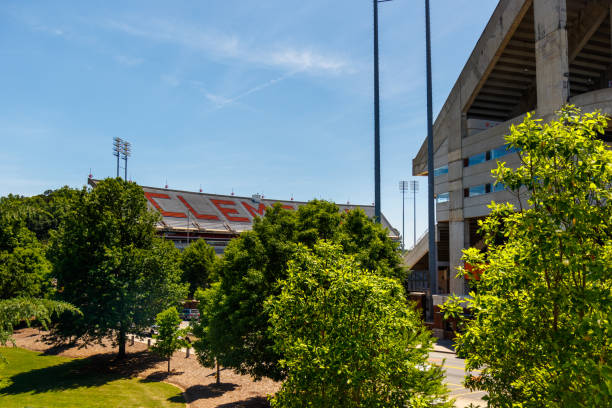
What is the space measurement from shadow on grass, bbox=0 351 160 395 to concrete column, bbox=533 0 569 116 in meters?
34.3

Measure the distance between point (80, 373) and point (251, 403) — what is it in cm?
1403

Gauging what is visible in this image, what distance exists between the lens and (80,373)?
1139 inches

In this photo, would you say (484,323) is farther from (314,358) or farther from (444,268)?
(444,268)

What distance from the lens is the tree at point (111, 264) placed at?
95.8 feet

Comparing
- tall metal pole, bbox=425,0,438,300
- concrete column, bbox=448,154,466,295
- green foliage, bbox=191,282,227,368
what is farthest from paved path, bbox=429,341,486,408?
green foliage, bbox=191,282,227,368

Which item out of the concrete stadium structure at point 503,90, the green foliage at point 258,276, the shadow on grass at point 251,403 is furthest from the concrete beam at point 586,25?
the shadow on grass at point 251,403

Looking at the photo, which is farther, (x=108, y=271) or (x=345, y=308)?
(x=108, y=271)

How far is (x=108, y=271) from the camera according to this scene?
28.9 m

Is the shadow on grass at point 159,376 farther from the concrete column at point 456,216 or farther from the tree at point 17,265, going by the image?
the concrete column at point 456,216

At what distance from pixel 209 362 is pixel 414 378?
18.0 metres

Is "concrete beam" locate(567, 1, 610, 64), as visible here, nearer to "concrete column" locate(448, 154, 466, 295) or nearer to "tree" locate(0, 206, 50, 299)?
"concrete column" locate(448, 154, 466, 295)

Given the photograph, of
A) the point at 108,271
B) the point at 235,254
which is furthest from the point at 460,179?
the point at 108,271

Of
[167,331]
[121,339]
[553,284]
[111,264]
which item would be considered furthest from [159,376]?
[553,284]

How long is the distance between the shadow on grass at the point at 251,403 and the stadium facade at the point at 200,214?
2198 inches
